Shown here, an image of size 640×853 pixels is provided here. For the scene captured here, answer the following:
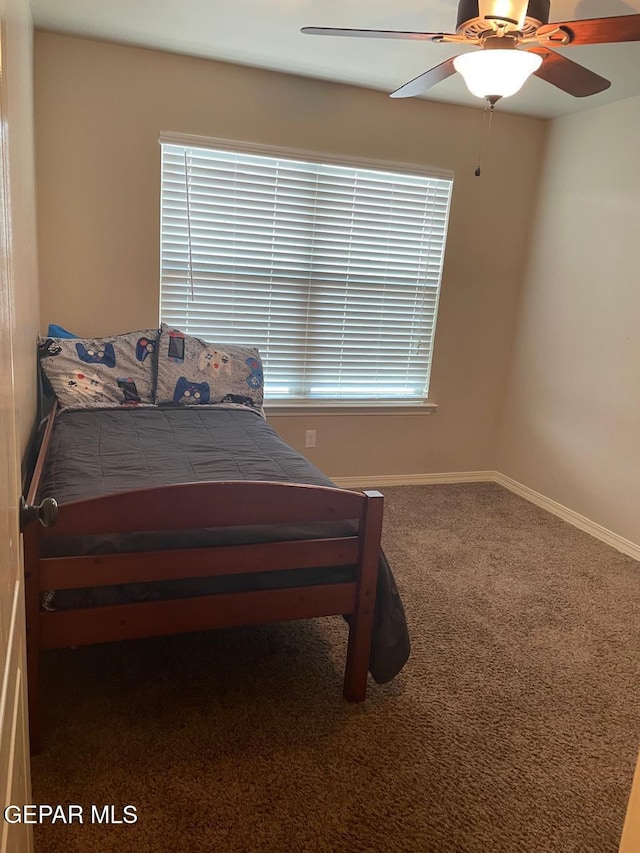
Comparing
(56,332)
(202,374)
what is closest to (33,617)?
(202,374)

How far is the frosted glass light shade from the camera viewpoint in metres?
1.81

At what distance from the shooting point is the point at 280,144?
349 centimetres

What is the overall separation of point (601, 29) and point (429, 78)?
25.2 inches

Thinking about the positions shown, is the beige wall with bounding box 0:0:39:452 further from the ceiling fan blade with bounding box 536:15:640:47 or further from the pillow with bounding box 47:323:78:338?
the ceiling fan blade with bounding box 536:15:640:47

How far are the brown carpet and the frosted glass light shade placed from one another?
1.92 metres

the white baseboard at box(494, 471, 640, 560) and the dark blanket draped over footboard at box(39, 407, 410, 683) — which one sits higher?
the dark blanket draped over footboard at box(39, 407, 410, 683)

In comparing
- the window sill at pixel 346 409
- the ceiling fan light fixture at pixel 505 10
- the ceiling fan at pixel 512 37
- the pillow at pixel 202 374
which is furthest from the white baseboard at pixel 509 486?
the ceiling fan light fixture at pixel 505 10

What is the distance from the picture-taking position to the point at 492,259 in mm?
4094

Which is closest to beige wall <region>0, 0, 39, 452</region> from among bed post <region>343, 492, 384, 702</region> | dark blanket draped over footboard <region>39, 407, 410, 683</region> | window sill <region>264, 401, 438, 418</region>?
dark blanket draped over footboard <region>39, 407, 410, 683</region>

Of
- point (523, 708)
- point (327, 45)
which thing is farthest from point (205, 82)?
point (523, 708)

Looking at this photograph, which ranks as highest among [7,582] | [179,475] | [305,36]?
[305,36]

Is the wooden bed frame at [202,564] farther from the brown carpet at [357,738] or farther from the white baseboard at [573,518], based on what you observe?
the white baseboard at [573,518]

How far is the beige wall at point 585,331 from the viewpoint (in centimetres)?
339

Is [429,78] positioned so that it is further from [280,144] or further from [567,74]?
[280,144]
